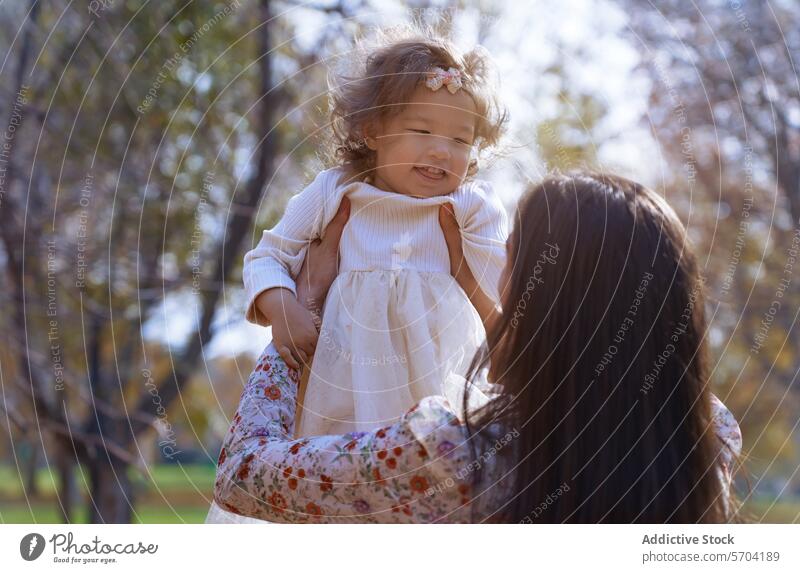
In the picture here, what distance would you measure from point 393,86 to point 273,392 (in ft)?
2.25

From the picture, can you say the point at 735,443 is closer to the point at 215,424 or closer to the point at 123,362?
the point at 123,362

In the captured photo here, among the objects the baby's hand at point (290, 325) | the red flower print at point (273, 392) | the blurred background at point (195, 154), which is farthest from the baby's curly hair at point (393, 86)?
the blurred background at point (195, 154)

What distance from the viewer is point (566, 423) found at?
148 cm

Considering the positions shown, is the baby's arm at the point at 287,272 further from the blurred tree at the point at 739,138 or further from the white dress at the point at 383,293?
the blurred tree at the point at 739,138

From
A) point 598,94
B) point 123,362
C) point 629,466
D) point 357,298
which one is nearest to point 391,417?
point 357,298

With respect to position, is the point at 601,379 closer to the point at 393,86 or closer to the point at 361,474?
the point at 361,474

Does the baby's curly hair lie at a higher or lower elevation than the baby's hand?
higher

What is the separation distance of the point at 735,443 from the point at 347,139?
3.32 feet

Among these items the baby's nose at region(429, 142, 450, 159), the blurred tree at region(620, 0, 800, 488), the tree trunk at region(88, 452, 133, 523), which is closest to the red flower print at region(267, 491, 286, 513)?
the baby's nose at region(429, 142, 450, 159)

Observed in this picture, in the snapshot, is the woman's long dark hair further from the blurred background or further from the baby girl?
the blurred background

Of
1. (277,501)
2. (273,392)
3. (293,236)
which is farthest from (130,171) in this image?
(277,501)

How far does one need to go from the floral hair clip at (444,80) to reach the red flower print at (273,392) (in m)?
0.67

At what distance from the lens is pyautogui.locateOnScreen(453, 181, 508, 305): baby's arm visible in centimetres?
199

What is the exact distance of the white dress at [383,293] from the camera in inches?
75.7
